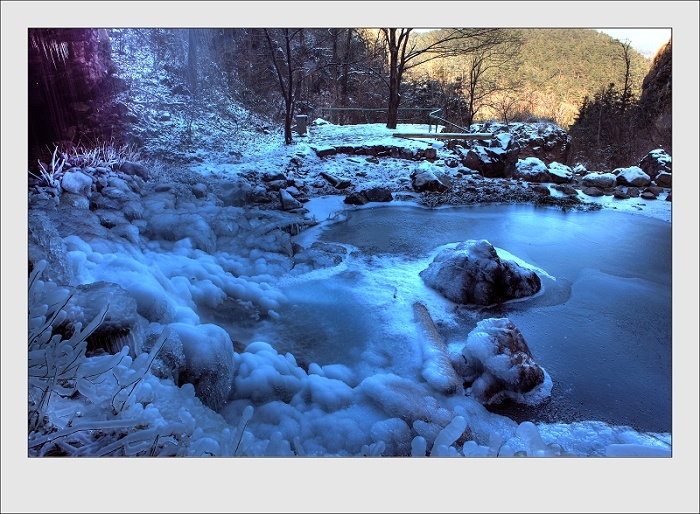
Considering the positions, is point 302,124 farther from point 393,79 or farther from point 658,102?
point 658,102

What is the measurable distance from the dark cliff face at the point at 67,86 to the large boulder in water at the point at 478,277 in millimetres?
1580

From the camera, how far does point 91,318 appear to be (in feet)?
6.78

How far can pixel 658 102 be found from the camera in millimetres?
2252

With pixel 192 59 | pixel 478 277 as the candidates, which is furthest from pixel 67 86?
pixel 478 277

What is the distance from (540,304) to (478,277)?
0.28m

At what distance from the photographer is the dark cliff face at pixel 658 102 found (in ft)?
7.29

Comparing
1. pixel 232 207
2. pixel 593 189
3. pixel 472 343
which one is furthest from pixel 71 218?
pixel 593 189

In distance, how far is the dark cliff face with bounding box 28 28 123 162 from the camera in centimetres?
225

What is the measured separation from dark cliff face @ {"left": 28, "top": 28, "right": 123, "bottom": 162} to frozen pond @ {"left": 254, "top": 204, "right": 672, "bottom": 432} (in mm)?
1134

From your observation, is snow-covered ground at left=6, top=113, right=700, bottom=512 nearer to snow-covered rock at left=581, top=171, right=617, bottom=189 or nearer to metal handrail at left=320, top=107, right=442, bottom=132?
snow-covered rock at left=581, top=171, right=617, bottom=189

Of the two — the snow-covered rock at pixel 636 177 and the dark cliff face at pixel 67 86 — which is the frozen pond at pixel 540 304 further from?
the dark cliff face at pixel 67 86

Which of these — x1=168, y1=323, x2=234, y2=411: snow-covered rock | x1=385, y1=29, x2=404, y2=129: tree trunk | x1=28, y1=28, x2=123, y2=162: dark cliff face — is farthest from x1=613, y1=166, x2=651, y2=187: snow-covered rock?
x1=28, y1=28, x2=123, y2=162: dark cliff face

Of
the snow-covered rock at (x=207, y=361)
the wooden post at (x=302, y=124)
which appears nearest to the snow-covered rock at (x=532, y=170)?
the wooden post at (x=302, y=124)
